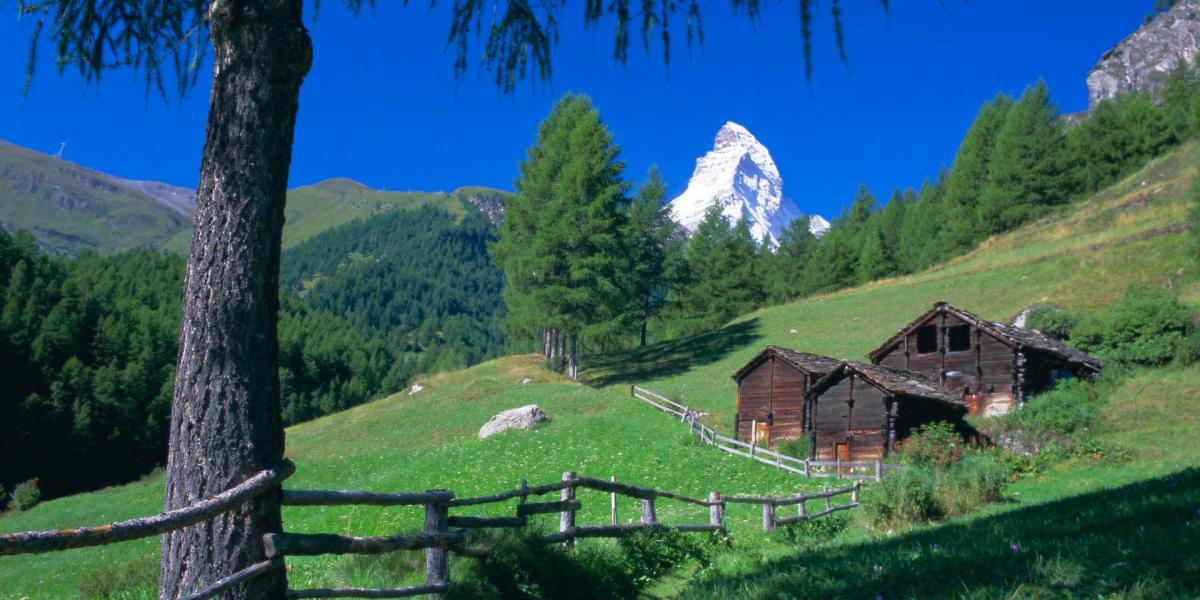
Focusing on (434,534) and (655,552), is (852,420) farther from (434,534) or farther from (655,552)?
(434,534)

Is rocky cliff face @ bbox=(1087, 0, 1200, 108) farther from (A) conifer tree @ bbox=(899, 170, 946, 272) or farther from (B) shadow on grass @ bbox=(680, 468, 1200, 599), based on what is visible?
(B) shadow on grass @ bbox=(680, 468, 1200, 599)

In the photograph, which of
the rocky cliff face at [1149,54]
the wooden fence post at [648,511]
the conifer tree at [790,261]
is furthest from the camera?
the rocky cliff face at [1149,54]

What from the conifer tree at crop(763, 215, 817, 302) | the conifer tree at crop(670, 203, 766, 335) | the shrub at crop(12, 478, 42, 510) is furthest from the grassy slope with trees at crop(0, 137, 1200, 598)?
the conifer tree at crop(763, 215, 817, 302)

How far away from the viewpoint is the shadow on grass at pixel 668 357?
52125 mm

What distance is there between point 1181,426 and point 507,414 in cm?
2643

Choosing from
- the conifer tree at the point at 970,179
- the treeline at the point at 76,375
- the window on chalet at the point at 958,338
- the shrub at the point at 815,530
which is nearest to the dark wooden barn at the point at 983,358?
the window on chalet at the point at 958,338

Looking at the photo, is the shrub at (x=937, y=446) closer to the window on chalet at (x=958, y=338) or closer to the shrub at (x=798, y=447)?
the shrub at (x=798, y=447)

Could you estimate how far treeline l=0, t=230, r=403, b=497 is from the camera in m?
69.4

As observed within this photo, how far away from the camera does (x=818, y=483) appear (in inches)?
1013

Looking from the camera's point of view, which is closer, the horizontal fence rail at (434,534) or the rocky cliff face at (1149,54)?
the horizontal fence rail at (434,534)

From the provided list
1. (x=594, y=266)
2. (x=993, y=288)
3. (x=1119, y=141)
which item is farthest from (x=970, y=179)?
(x=594, y=266)

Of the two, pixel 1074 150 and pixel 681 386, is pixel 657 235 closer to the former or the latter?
pixel 681 386

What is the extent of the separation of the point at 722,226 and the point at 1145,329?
159 ft

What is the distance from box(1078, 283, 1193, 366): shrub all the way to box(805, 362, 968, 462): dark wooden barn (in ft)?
27.7
